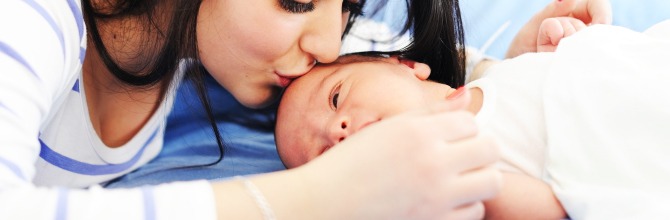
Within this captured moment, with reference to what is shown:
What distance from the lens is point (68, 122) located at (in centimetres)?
98

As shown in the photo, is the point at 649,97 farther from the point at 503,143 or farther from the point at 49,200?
the point at 49,200

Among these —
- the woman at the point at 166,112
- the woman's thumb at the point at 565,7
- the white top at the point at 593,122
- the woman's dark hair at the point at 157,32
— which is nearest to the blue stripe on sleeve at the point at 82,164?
the woman at the point at 166,112

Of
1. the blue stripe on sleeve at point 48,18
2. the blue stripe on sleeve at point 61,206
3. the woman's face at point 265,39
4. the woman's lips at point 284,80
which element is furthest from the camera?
the woman's lips at point 284,80

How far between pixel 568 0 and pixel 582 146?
0.47 metres

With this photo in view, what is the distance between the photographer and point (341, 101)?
2.95 feet

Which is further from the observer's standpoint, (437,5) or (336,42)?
(437,5)

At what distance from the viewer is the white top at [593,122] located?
2.48 ft

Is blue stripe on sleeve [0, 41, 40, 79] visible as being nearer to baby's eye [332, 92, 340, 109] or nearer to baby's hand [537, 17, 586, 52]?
baby's eye [332, 92, 340, 109]

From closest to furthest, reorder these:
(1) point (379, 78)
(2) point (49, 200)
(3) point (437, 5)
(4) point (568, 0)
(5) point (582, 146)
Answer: (2) point (49, 200) < (5) point (582, 146) < (1) point (379, 78) < (3) point (437, 5) < (4) point (568, 0)

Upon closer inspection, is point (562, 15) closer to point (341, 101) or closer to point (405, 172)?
point (341, 101)

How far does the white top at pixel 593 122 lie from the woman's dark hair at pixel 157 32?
1.33ft

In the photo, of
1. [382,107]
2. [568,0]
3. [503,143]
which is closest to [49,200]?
[382,107]

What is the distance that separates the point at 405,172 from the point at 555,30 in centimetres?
63

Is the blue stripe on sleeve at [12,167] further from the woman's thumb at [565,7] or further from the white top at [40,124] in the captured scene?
the woman's thumb at [565,7]
